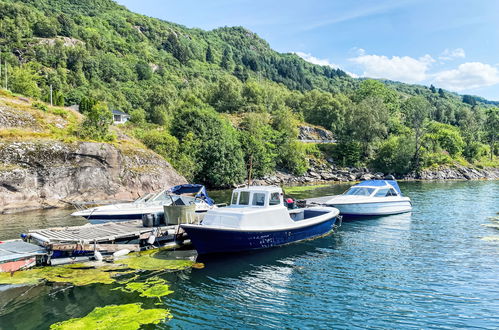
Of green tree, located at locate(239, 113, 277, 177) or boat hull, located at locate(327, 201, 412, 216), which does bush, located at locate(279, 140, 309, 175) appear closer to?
green tree, located at locate(239, 113, 277, 177)

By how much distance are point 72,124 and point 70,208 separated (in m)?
16.0

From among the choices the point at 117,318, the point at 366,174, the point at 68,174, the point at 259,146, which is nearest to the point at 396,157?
the point at 366,174

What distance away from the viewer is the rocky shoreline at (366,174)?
7531 cm

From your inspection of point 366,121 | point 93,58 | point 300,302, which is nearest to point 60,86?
point 93,58

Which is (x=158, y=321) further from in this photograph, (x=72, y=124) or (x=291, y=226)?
(x=72, y=124)

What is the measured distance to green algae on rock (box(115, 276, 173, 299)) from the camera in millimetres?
13922

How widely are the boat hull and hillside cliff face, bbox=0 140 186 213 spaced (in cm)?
2326

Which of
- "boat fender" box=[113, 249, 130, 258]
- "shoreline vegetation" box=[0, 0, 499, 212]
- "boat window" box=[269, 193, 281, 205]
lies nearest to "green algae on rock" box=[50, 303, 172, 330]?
"boat fender" box=[113, 249, 130, 258]

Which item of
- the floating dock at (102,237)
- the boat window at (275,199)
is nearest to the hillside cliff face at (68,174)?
the floating dock at (102,237)

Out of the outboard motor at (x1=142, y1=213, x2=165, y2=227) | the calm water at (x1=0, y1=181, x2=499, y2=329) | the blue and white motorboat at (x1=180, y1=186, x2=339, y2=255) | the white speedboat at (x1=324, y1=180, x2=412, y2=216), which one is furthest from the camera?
the white speedboat at (x1=324, y1=180, x2=412, y2=216)

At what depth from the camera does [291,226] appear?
21.4 meters

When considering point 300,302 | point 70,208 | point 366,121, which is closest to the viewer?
point 300,302

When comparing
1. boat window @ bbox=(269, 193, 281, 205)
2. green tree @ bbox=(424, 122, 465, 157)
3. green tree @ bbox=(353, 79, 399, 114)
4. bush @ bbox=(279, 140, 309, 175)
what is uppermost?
green tree @ bbox=(353, 79, 399, 114)

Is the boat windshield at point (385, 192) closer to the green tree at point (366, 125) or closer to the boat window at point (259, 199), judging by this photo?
the boat window at point (259, 199)
